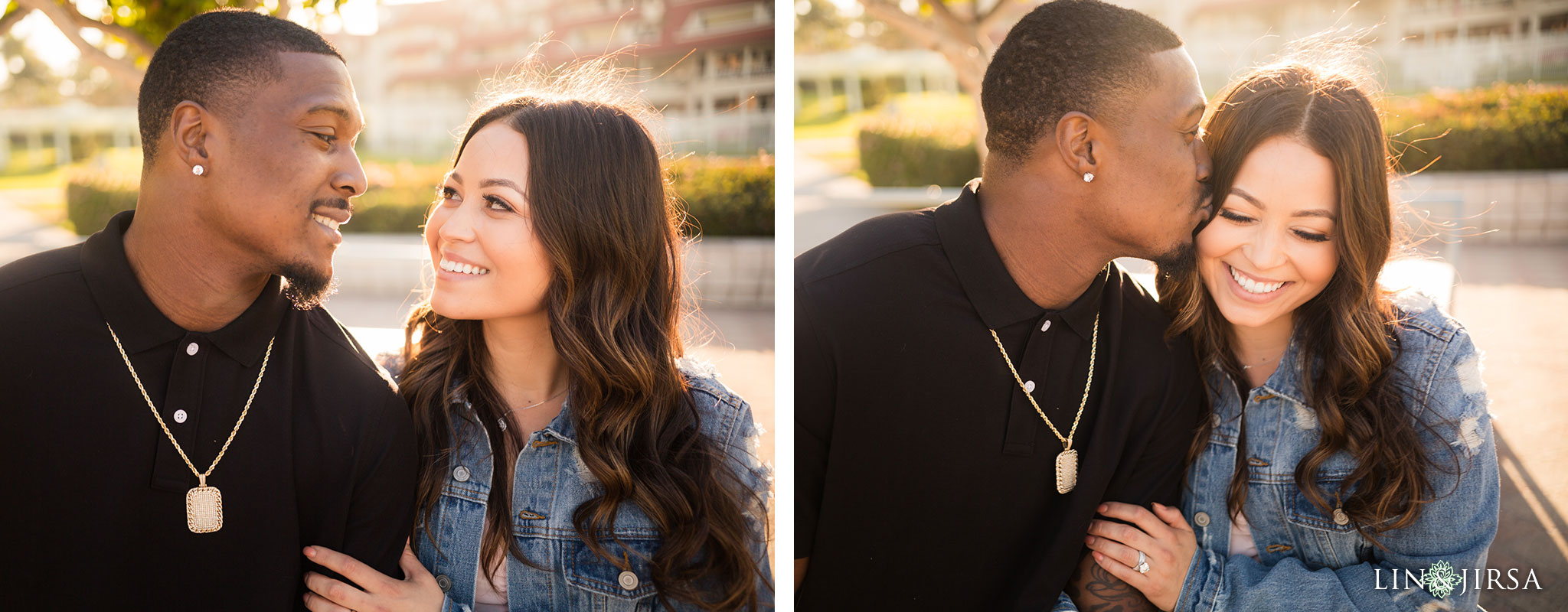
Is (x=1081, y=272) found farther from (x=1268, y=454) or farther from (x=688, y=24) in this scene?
(x=688, y=24)

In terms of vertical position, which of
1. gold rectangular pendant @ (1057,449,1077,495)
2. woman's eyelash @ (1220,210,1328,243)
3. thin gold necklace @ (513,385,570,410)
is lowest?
gold rectangular pendant @ (1057,449,1077,495)

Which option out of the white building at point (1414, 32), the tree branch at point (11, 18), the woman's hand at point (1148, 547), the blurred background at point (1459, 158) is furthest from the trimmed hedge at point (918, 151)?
the tree branch at point (11, 18)

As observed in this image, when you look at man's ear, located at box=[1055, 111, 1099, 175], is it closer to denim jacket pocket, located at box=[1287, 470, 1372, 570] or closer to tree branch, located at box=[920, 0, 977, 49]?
denim jacket pocket, located at box=[1287, 470, 1372, 570]

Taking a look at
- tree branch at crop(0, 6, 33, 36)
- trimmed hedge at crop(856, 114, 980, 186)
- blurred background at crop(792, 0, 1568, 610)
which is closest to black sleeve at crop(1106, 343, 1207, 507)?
blurred background at crop(792, 0, 1568, 610)

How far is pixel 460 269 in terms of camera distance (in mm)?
2199

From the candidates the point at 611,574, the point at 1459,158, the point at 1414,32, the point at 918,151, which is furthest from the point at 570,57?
the point at 1459,158

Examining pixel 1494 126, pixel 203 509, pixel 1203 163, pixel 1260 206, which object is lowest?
pixel 203 509

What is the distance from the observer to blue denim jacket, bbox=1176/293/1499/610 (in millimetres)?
2352

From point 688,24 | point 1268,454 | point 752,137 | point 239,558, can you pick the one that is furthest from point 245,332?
point 752,137

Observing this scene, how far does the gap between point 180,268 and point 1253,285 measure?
2.39 m

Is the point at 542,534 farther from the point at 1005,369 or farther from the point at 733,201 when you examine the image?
the point at 733,201

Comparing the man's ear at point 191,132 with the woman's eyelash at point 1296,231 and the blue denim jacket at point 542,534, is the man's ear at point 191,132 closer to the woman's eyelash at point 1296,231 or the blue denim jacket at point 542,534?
the blue denim jacket at point 542,534

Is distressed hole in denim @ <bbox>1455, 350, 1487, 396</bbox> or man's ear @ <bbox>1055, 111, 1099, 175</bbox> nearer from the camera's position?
man's ear @ <bbox>1055, 111, 1099, 175</bbox>

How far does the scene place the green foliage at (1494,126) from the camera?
20.6 feet
